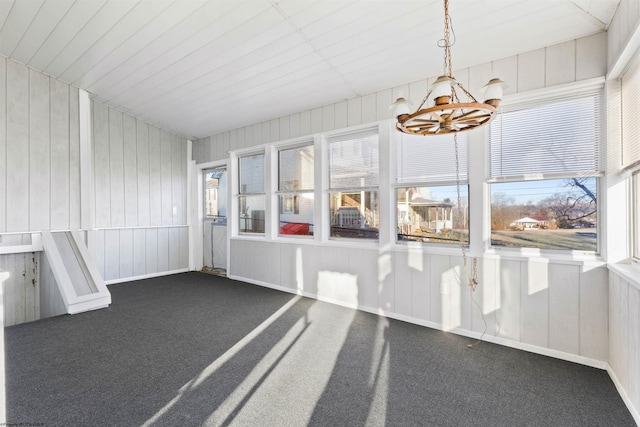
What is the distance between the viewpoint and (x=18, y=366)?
2.37m

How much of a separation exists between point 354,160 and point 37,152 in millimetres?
4026

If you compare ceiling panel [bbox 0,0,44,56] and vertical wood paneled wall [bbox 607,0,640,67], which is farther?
ceiling panel [bbox 0,0,44,56]

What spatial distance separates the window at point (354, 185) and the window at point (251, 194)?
4.64 feet

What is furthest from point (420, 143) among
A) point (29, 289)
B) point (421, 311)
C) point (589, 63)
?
point (29, 289)

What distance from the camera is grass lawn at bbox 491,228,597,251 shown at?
251cm

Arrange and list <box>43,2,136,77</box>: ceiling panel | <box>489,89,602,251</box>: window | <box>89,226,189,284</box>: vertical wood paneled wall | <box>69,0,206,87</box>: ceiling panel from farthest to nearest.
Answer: <box>89,226,189,284</box>: vertical wood paneled wall, <box>43,2,136,77</box>: ceiling panel, <box>69,0,206,87</box>: ceiling panel, <box>489,89,602,251</box>: window

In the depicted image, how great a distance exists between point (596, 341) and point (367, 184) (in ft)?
8.08

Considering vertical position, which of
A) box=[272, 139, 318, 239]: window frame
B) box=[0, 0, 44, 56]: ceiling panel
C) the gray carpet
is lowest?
the gray carpet

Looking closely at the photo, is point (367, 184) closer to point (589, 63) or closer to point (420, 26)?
point (420, 26)

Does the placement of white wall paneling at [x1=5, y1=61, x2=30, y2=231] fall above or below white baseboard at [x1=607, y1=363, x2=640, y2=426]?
above

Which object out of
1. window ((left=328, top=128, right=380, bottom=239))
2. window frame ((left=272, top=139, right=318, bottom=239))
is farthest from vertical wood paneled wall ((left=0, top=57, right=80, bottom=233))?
window ((left=328, top=128, right=380, bottom=239))

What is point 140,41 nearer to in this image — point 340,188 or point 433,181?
point 340,188

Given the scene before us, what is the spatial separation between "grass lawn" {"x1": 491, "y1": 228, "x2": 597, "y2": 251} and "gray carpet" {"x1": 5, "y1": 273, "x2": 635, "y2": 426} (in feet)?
3.04

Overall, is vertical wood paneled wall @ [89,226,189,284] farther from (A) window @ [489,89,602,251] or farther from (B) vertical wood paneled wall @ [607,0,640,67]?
(B) vertical wood paneled wall @ [607,0,640,67]
